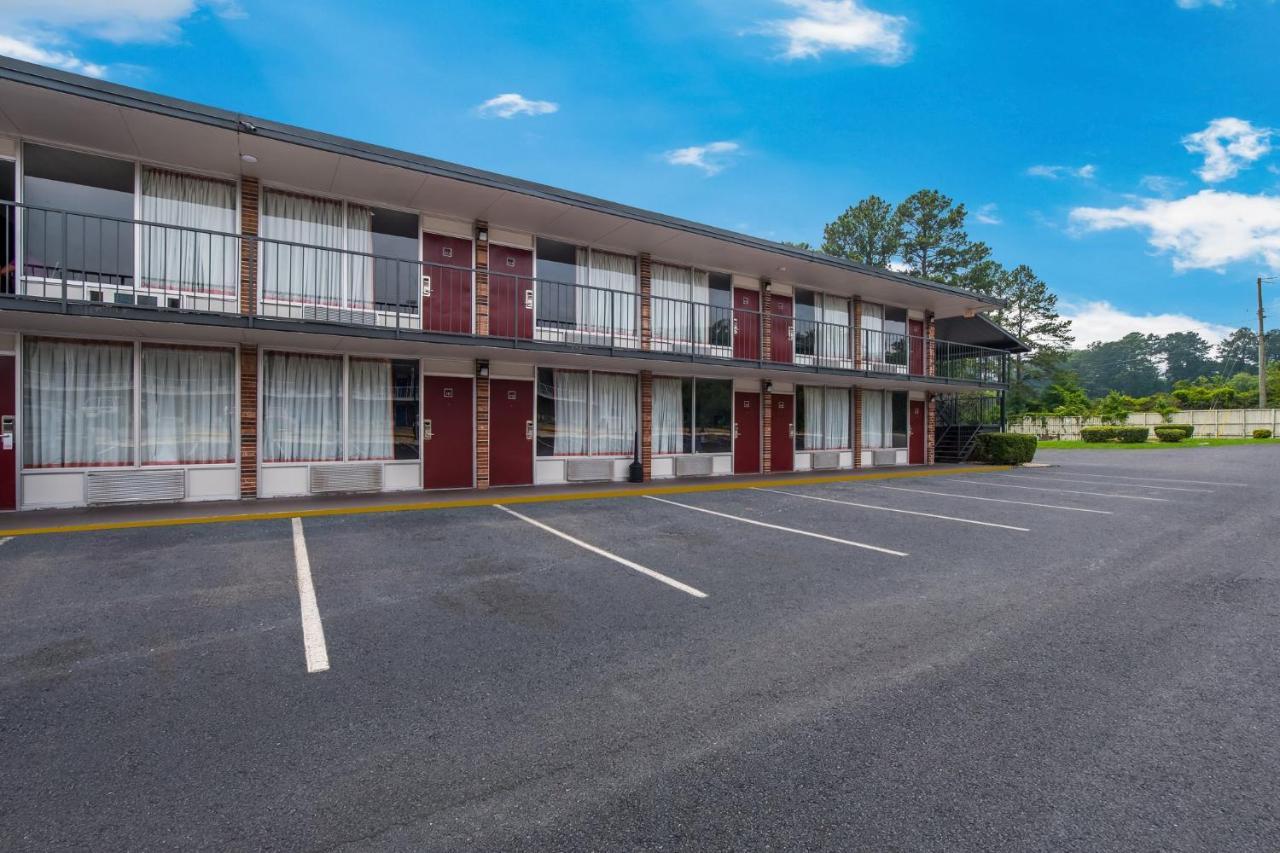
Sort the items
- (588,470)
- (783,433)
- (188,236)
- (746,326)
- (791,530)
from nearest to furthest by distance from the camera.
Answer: (791,530), (188,236), (588,470), (746,326), (783,433)

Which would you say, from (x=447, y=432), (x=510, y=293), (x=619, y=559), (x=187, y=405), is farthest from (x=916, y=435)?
(x=187, y=405)

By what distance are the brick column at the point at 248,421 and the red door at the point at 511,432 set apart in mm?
4113

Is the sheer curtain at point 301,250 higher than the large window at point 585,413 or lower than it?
higher

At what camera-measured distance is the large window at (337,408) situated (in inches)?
396

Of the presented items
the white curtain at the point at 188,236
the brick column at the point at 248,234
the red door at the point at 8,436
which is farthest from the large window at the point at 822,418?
the red door at the point at 8,436

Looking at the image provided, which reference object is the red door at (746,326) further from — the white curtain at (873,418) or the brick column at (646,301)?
the white curtain at (873,418)

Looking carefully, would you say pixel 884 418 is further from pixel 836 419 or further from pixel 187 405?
pixel 187 405

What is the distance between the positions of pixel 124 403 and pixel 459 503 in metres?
5.49

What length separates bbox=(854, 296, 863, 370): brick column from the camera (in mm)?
17328

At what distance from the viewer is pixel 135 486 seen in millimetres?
9016

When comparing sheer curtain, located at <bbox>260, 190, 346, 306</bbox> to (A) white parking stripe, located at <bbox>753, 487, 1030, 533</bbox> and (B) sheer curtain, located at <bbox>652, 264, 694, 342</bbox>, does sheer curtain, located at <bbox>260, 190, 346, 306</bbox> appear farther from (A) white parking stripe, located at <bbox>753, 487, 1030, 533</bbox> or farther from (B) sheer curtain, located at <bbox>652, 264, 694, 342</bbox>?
(A) white parking stripe, located at <bbox>753, 487, 1030, 533</bbox>

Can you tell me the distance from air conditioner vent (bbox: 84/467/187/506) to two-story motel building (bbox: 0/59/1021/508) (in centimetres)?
3

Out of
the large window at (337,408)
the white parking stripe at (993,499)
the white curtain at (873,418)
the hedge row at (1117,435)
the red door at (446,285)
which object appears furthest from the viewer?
the hedge row at (1117,435)

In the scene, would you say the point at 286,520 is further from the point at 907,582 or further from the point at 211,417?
the point at 907,582
